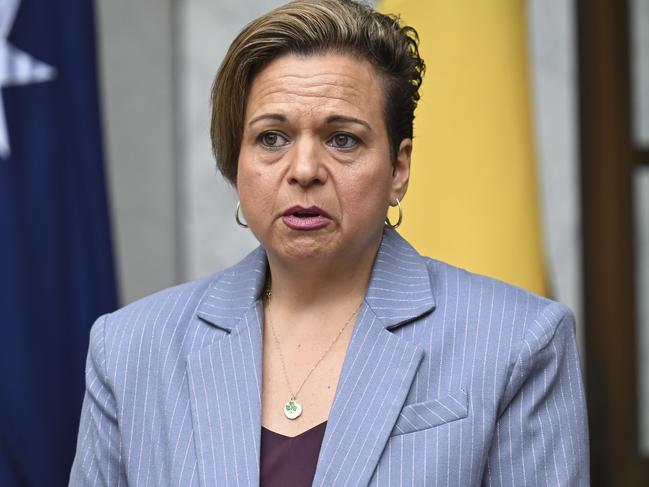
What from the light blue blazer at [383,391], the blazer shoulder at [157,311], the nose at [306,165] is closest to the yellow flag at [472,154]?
the light blue blazer at [383,391]

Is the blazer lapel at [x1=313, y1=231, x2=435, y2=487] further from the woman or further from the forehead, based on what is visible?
the forehead

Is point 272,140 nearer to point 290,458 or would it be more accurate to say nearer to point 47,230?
point 290,458

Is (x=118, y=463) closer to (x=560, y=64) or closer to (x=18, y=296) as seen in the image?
(x=18, y=296)

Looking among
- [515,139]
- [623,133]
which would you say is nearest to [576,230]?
[623,133]

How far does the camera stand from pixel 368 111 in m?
1.52

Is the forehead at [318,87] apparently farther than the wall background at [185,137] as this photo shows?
No

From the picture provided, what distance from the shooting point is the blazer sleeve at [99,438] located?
1586mm

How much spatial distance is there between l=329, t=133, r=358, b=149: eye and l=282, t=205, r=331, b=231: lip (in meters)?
0.11

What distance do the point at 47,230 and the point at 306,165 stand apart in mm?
1266

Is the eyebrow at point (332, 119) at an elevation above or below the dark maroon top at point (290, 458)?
above

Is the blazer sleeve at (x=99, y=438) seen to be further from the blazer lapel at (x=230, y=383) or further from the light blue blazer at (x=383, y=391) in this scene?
the blazer lapel at (x=230, y=383)

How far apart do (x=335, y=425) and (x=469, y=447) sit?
20 cm

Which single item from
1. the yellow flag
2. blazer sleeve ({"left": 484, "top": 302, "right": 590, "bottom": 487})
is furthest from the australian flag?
blazer sleeve ({"left": 484, "top": 302, "right": 590, "bottom": 487})

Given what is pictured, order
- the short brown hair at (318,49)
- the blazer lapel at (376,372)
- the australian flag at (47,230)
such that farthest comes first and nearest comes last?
the australian flag at (47,230) → the short brown hair at (318,49) → the blazer lapel at (376,372)
